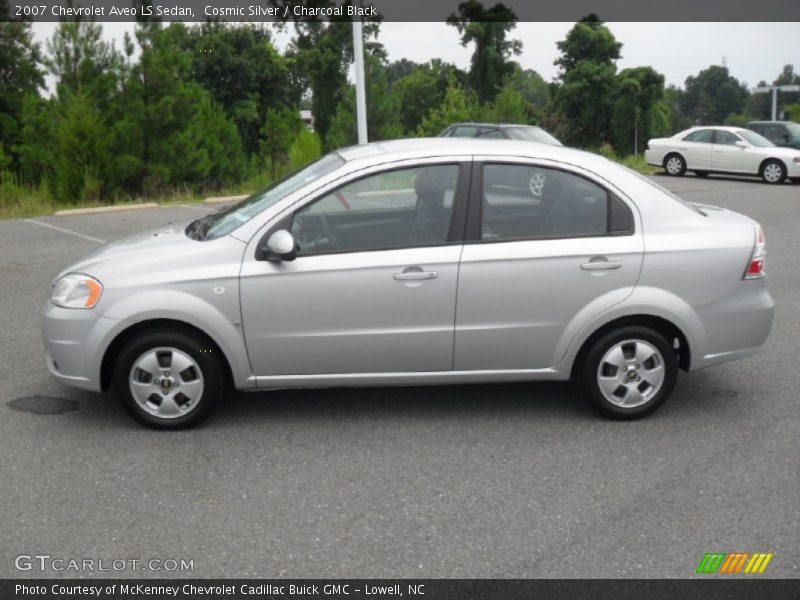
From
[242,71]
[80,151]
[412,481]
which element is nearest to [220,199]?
[80,151]

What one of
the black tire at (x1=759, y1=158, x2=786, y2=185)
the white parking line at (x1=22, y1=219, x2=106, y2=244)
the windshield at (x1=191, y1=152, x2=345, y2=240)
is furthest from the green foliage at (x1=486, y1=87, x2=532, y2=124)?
the windshield at (x1=191, y1=152, x2=345, y2=240)

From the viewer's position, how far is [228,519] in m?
4.23

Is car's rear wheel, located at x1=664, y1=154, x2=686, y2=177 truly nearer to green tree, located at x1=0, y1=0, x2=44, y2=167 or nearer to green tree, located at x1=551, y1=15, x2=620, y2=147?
green tree, located at x1=0, y1=0, x2=44, y2=167

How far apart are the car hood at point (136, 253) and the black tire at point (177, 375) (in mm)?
444

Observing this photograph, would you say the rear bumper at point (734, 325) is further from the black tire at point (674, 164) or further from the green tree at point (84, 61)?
the black tire at point (674, 164)

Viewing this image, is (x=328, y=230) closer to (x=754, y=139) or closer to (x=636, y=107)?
(x=754, y=139)

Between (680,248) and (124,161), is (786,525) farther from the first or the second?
(124,161)

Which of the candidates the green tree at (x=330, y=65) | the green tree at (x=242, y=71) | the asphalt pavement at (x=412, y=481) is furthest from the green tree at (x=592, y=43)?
Answer: the asphalt pavement at (x=412, y=481)

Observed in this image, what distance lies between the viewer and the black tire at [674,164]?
26203mm

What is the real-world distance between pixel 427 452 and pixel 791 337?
3.87m

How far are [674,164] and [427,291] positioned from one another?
22.9 meters

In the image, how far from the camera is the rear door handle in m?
5.25

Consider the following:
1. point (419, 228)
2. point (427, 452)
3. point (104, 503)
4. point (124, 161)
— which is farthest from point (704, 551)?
point (124, 161)
